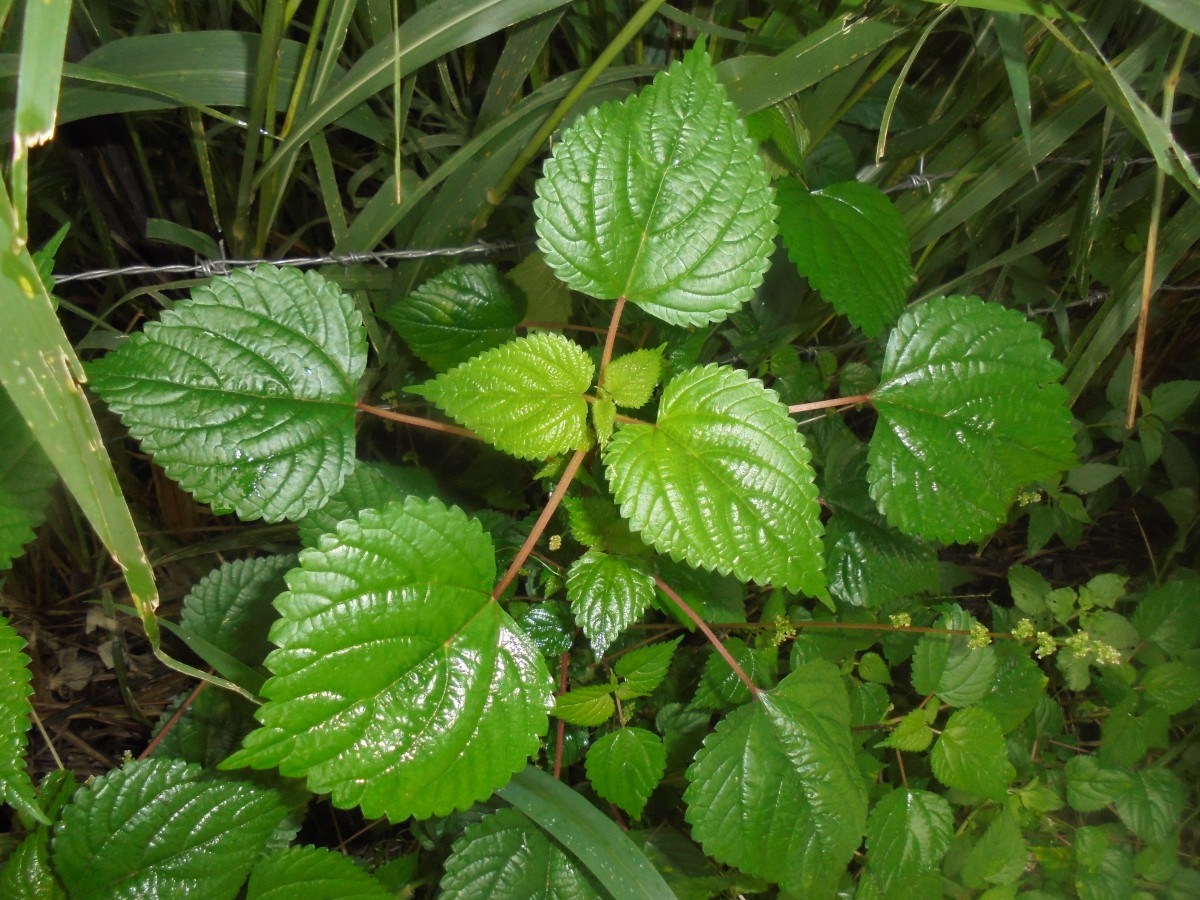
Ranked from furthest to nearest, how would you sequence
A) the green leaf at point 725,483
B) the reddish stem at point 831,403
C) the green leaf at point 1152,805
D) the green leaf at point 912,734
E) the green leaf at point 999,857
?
the green leaf at point 1152,805
the green leaf at point 999,857
the green leaf at point 912,734
the reddish stem at point 831,403
the green leaf at point 725,483

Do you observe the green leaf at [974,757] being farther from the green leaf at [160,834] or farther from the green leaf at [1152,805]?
the green leaf at [160,834]

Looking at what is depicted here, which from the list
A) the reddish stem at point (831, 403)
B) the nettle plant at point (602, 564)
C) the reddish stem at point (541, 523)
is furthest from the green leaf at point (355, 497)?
the reddish stem at point (831, 403)

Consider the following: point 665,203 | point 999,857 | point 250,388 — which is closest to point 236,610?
point 250,388

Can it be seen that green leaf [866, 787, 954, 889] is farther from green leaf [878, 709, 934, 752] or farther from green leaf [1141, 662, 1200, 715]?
green leaf [1141, 662, 1200, 715]

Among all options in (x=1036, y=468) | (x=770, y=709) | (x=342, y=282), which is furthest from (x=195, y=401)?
(x=1036, y=468)

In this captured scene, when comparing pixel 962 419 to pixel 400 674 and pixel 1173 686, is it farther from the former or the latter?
pixel 1173 686

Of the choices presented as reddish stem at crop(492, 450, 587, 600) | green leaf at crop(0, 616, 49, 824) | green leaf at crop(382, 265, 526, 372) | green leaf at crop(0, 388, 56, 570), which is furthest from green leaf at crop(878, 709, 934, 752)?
green leaf at crop(0, 388, 56, 570)
